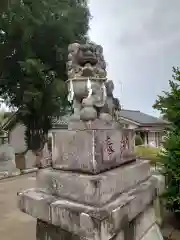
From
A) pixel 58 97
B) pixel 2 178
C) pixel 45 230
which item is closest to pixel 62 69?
pixel 58 97

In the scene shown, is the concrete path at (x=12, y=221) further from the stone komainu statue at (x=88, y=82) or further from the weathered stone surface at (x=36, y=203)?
the stone komainu statue at (x=88, y=82)

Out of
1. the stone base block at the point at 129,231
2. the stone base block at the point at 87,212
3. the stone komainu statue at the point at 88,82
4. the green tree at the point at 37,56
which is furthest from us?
the green tree at the point at 37,56

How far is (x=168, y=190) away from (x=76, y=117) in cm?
200

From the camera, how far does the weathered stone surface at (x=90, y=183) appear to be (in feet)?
4.57

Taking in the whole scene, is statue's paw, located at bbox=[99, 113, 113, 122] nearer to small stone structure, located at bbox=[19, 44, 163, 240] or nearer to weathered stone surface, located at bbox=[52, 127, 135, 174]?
small stone structure, located at bbox=[19, 44, 163, 240]

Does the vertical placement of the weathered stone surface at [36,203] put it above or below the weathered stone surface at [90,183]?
below

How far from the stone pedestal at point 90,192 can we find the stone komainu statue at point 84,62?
54 centimetres

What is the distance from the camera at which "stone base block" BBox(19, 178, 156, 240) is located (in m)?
1.26

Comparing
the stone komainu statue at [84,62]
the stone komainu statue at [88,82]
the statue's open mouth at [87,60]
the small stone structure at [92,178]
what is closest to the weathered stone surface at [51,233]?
the small stone structure at [92,178]

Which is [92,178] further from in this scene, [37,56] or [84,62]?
[37,56]

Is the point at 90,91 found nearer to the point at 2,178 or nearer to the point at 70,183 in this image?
the point at 70,183

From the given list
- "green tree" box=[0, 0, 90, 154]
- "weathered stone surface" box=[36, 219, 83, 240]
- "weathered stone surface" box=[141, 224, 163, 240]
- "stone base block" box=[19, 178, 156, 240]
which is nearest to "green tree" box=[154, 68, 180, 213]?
"weathered stone surface" box=[141, 224, 163, 240]

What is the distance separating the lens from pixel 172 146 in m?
3.06

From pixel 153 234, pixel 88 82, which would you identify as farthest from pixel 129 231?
pixel 88 82
